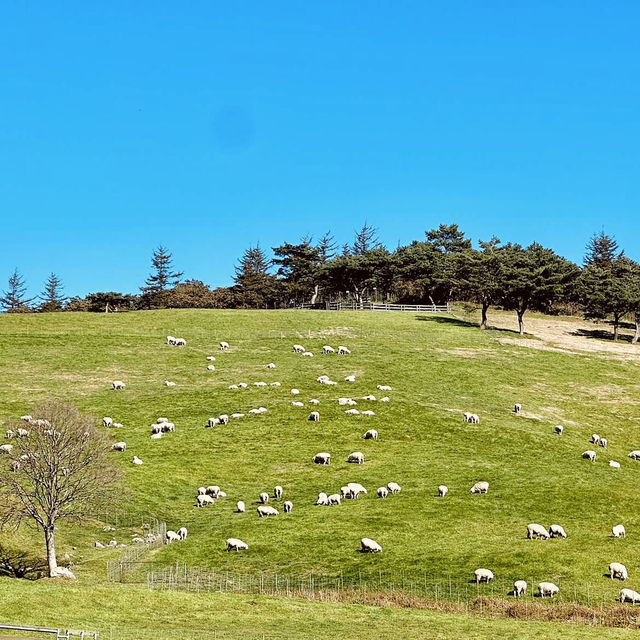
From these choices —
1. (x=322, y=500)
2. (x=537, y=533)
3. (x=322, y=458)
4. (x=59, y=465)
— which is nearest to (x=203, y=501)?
(x=322, y=500)

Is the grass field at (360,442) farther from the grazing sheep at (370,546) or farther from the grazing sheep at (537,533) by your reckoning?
the grazing sheep at (537,533)

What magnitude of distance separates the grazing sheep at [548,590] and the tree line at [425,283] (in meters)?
85.9

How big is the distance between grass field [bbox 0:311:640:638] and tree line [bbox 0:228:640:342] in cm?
1015

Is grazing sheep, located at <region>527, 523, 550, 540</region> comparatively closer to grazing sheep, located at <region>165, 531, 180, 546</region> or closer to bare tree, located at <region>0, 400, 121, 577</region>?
grazing sheep, located at <region>165, 531, 180, 546</region>

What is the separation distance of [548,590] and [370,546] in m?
11.2

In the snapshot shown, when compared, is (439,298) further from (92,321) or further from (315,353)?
(92,321)

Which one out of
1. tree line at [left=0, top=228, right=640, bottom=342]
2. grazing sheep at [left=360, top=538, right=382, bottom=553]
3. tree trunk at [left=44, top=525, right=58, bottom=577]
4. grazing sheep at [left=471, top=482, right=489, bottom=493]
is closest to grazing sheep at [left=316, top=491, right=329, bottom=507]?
grazing sheep at [left=360, top=538, right=382, bottom=553]

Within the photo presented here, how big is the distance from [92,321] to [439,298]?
80915 mm

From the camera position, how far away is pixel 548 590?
3650 centimetres

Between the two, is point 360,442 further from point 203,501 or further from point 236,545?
point 236,545

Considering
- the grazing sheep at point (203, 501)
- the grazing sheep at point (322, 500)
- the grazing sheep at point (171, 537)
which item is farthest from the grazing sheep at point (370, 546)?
the grazing sheep at point (203, 501)

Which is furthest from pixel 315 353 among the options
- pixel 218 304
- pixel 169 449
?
pixel 218 304

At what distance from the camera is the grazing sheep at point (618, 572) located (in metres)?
37.9

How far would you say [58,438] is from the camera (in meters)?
45.0
